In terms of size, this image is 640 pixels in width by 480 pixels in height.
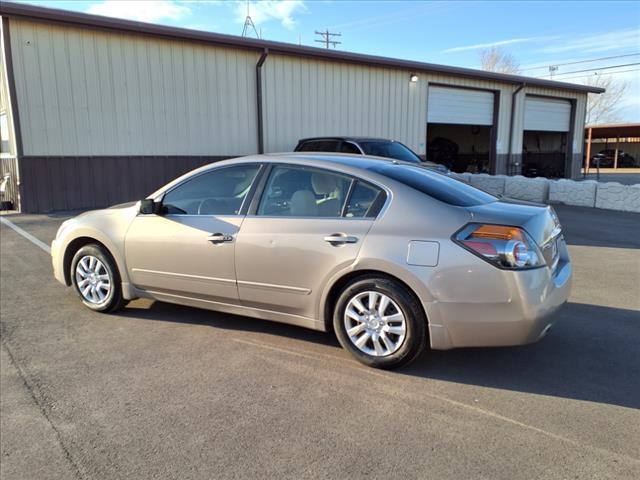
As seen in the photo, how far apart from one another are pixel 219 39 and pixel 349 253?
11917mm

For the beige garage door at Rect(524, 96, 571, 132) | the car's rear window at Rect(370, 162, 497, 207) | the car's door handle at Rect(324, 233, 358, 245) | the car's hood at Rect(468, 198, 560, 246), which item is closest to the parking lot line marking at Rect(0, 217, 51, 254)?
the car's door handle at Rect(324, 233, 358, 245)

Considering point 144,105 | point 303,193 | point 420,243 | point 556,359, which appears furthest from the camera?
point 144,105

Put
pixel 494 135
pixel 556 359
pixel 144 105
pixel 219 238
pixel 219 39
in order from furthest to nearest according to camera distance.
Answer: pixel 494 135
pixel 219 39
pixel 144 105
pixel 219 238
pixel 556 359

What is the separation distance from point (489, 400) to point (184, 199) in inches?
121

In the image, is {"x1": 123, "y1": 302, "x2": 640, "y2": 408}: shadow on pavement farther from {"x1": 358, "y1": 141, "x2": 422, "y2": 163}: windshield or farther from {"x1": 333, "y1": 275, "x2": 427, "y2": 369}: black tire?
{"x1": 358, "y1": 141, "x2": 422, "y2": 163}: windshield

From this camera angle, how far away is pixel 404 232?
3594 millimetres

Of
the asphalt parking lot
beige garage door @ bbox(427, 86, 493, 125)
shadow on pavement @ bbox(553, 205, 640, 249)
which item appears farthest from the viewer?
beige garage door @ bbox(427, 86, 493, 125)

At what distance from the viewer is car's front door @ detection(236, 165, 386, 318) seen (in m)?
3.81

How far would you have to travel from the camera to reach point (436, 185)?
3.98 meters

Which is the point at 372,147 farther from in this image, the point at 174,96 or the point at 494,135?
the point at 494,135

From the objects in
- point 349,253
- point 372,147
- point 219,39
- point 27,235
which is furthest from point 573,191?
point 27,235

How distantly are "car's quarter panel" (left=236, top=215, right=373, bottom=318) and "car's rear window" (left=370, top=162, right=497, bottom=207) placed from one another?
1.58 ft

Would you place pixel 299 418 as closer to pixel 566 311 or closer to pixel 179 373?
pixel 179 373

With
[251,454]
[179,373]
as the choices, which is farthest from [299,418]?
[179,373]
